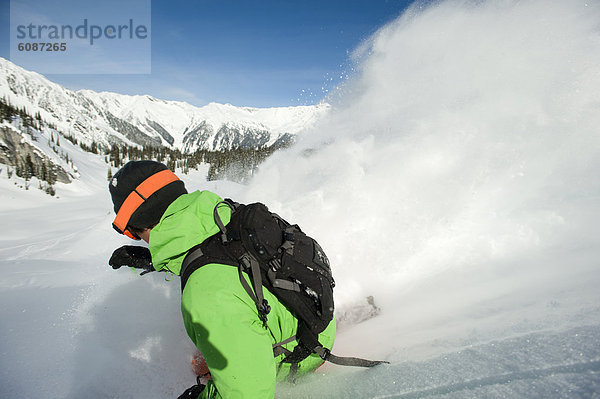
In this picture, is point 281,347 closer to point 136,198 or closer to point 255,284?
point 255,284

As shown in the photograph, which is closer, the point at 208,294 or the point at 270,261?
the point at 208,294

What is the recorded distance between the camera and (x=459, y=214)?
3424 millimetres

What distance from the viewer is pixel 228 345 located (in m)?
1.31

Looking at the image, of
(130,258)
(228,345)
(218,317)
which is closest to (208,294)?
(218,317)

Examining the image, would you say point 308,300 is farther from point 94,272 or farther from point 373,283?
point 94,272

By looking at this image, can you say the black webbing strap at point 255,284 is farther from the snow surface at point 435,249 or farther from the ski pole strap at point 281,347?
the snow surface at point 435,249

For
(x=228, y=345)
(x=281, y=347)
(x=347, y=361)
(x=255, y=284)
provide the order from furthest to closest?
1. (x=347, y=361)
2. (x=281, y=347)
3. (x=255, y=284)
4. (x=228, y=345)

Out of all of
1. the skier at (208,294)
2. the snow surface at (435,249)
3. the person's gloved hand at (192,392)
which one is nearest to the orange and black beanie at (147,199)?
the skier at (208,294)

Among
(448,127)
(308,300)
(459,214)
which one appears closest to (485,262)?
(459,214)

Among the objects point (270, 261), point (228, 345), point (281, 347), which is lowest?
point (281, 347)

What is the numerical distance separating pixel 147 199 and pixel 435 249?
306 cm

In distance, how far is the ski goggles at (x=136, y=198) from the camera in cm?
165

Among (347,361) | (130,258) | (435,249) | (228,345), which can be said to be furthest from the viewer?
(435,249)

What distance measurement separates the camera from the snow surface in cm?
174
